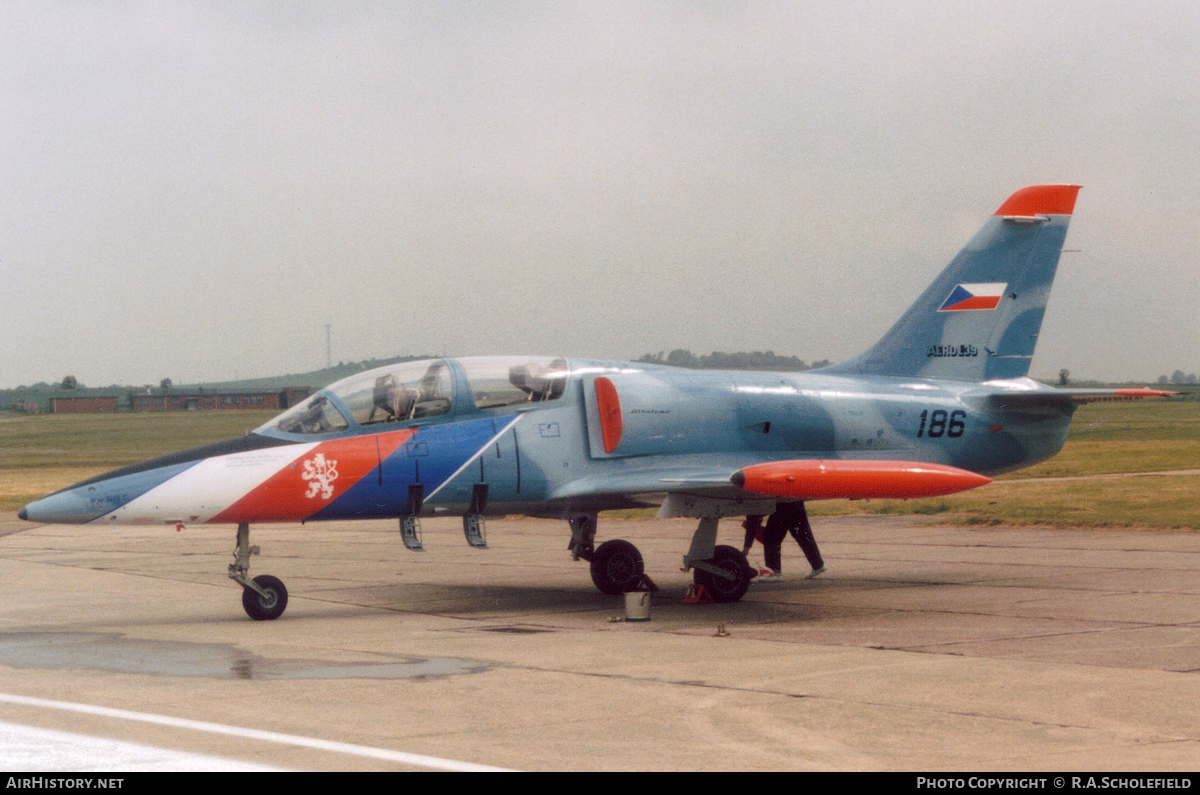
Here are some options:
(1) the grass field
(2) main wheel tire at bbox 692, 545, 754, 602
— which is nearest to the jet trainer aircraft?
(2) main wheel tire at bbox 692, 545, 754, 602

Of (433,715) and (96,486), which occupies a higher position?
(96,486)

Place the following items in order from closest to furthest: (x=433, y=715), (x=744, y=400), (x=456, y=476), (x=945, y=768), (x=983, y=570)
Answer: (x=945, y=768), (x=433, y=715), (x=456, y=476), (x=744, y=400), (x=983, y=570)

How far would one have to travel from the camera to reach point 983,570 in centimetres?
1648

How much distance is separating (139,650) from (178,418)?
189 ft

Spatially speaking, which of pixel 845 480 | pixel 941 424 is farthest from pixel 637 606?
pixel 941 424

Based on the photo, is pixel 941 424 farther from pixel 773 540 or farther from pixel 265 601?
pixel 265 601

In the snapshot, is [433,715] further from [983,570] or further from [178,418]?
[178,418]

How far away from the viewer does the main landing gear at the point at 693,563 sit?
13.9m

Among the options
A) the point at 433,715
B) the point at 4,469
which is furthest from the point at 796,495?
the point at 4,469

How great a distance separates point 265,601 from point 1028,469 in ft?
85.3

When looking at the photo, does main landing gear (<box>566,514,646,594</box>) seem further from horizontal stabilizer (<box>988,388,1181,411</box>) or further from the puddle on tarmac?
horizontal stabilizer (<box>988,388,1181,411</box>)

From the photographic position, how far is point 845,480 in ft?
41.5

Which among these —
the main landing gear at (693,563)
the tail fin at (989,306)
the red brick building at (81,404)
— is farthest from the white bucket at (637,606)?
the red brick building at (81,404)

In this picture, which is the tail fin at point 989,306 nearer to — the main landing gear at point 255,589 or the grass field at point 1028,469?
the grass field at point 1028,469
